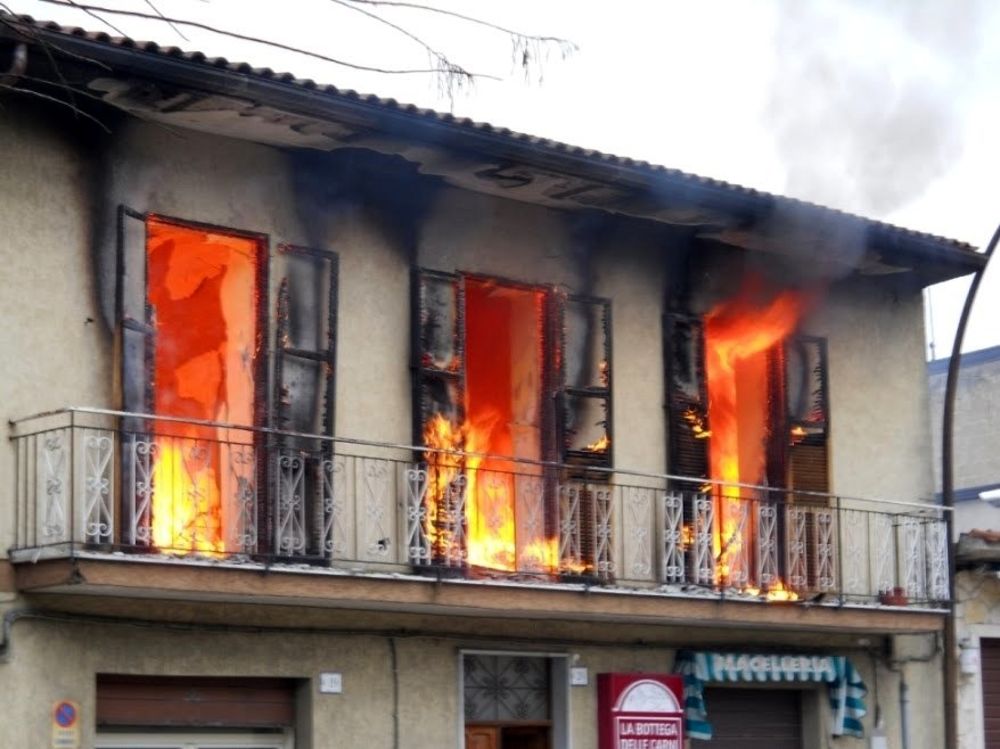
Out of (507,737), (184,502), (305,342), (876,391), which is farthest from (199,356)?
(876,391)

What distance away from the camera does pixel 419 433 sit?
16.2 metres

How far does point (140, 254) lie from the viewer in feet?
48.1

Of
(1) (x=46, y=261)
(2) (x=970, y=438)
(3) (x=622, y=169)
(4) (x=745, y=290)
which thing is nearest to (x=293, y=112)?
(1) (x=46, y=261)

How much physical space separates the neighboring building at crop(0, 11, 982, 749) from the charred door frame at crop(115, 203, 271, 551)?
27mm

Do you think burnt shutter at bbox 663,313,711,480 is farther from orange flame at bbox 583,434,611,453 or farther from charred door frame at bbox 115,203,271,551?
charred door frame at bbox 115,203,271,551

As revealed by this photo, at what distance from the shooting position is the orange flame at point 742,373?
18.7m

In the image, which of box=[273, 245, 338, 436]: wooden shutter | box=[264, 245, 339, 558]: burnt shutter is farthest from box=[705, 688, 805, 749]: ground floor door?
box=[273, 245, 338, 436]: wooden shutter

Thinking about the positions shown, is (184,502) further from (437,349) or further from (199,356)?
(437,349)

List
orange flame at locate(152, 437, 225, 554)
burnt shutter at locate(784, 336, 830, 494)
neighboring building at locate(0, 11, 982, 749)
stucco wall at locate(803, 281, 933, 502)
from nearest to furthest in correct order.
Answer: neighboring building at locate(0, 11, 982, 749), orange flame at locate(152, 437, 225, 554), burnt shutter at locate(784, 336, 830, 494), stucco wall at locate(803, 281, 933, 502)

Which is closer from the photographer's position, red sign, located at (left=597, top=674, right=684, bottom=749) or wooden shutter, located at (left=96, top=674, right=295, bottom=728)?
wooden shutter, located at (left=96, top=674, right=295, bottom=728)

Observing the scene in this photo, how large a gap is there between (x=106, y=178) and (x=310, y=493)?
2769mm

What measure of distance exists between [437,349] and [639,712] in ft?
12.0

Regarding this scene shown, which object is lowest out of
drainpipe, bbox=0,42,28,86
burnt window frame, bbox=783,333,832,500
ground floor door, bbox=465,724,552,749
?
ground floor door, bbox=465,724,552,749

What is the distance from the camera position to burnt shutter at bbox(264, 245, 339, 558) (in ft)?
49.5
